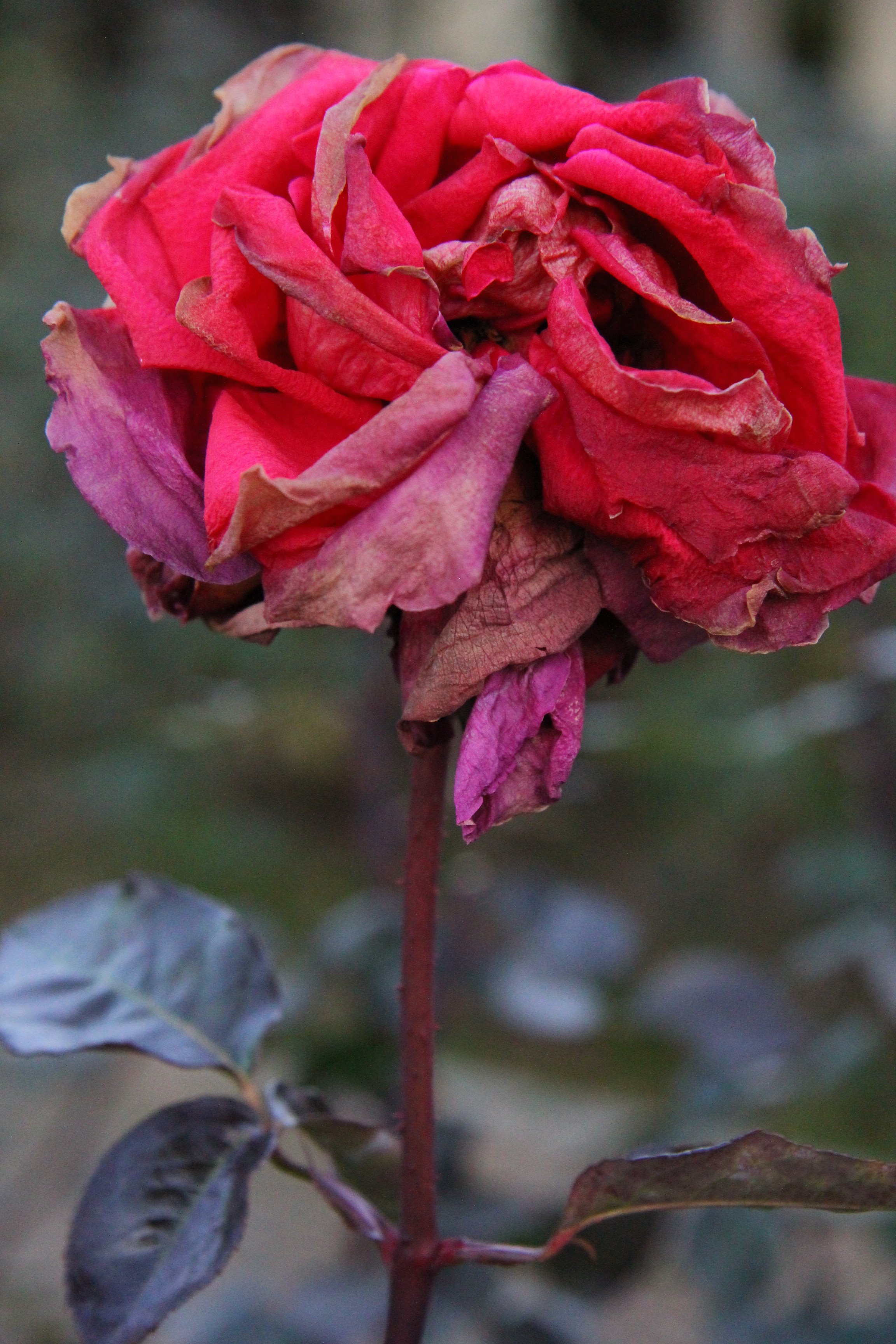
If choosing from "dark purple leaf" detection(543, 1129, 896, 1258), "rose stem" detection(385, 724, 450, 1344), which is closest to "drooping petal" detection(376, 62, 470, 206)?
"rose stem" detection(385, 724, 450, 1344)

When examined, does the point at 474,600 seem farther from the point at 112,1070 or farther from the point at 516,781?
the point at 112,1070

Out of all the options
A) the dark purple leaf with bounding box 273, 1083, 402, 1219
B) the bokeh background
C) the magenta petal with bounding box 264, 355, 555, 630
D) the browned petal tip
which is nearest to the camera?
the magenta petal with bounding box 264, 355, 555, 630

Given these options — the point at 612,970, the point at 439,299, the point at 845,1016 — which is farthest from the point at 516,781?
the point at 845,1016

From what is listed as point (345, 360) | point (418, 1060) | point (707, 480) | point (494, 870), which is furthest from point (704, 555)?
point (494, 870)

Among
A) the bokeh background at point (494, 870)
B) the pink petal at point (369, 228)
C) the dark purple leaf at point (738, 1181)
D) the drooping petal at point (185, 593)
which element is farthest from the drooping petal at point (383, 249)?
the bokeh background at point (494, 870)

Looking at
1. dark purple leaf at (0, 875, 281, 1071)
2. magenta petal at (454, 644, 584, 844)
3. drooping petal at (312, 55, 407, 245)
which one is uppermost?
drooping petal at (312, 55, 407, 245)

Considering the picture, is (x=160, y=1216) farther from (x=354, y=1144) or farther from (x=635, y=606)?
(x=635, y=606)

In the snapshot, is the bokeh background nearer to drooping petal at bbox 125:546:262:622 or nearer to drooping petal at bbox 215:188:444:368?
drooping petal at bbox 125:546:262:622
